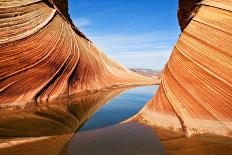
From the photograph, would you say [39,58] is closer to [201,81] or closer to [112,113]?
[112,113]

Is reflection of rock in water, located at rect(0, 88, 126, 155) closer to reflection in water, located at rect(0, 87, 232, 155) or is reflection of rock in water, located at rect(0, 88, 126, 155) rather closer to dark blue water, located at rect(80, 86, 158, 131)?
reflection in water, located at rect(0, 87, 232, 155)

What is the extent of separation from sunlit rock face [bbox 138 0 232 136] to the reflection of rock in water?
1.38 metres

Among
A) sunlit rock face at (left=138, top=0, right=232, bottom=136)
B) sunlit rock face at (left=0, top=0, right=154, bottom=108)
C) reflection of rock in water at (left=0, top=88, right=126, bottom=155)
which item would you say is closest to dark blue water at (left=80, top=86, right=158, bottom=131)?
reflection of rock in water at (left=0, top=88, right=126, bottom=155)

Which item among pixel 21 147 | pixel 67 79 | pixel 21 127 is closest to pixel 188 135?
pixel 21 147

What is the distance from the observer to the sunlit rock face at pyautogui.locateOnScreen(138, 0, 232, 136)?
15.1 feet

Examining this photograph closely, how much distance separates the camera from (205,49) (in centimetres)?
518

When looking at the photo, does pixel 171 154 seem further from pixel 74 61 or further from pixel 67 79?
pixel 74 61

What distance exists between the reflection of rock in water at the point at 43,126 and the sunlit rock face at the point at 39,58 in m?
0.72

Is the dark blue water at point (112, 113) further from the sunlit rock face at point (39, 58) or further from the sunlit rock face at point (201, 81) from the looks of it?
the sunlit rock face at point (39, 58)

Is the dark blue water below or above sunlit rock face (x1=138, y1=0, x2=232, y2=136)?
below

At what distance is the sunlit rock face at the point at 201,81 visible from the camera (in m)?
4.59

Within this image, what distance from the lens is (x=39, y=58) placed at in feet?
31.4

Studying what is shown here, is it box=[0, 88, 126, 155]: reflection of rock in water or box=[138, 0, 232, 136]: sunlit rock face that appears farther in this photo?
box=[138, 0, 232, 136]: sunlit rock face

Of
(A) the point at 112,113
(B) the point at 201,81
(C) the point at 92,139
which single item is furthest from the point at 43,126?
(B) the point at 201,81
